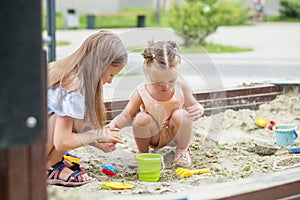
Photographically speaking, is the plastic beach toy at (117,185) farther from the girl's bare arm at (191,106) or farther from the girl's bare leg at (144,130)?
the girl's bare arm at (191,106)

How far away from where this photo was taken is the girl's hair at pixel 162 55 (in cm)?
266

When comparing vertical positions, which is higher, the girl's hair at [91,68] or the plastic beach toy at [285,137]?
the girl's hair at [91,68]

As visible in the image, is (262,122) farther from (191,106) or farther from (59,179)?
(59,179)

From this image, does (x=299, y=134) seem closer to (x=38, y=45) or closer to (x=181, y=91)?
(x=181, y=91)

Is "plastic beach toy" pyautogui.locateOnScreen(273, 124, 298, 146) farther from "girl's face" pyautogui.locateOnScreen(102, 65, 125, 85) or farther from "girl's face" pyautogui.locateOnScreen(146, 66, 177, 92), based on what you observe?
"girl's face" pyautogui.locateOnScreen(102, 65, 125, 85)

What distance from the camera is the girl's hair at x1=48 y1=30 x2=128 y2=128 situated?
235 centimetres

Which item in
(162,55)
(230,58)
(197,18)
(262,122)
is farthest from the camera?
(197,18)

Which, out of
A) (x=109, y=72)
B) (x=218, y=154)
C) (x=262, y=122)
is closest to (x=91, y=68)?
(x=109, y=72)

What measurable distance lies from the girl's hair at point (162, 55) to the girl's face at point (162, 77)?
0.02 meters

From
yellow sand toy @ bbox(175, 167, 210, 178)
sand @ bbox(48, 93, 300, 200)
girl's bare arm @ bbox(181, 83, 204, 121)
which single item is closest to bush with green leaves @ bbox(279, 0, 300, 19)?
sand @ bbox(48, 93, 300, 200)

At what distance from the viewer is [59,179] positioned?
2.44m

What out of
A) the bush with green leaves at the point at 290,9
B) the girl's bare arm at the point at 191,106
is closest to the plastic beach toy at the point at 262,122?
the girl's bare arm at the point at 191,106

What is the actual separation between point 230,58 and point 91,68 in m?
5.73

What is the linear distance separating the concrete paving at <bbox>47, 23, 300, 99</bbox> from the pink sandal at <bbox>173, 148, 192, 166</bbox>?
42cm
